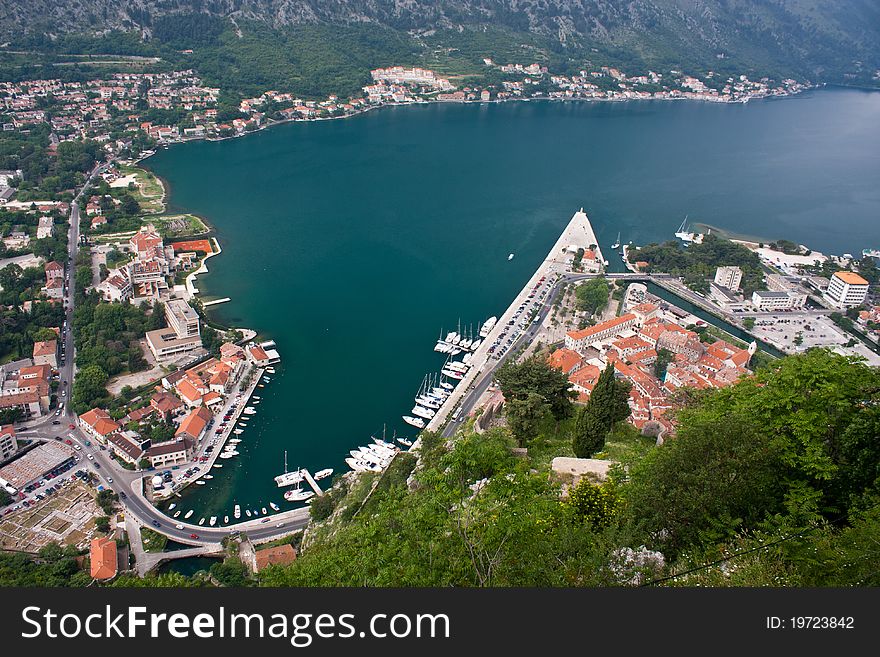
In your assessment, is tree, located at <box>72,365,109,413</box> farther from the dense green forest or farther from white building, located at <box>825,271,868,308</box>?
white building, located at <box>825,271,868,308</box>

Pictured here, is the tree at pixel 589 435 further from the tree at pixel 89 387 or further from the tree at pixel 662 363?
the tree at pixel 89 387

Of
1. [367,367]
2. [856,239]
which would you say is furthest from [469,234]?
[856,239]

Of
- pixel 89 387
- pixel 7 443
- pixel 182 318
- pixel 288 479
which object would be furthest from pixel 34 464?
pixel 182 318

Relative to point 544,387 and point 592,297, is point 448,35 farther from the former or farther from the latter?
point 544,387

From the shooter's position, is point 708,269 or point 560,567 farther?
point 708,269

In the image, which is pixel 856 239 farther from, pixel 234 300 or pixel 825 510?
pixel 825 510
